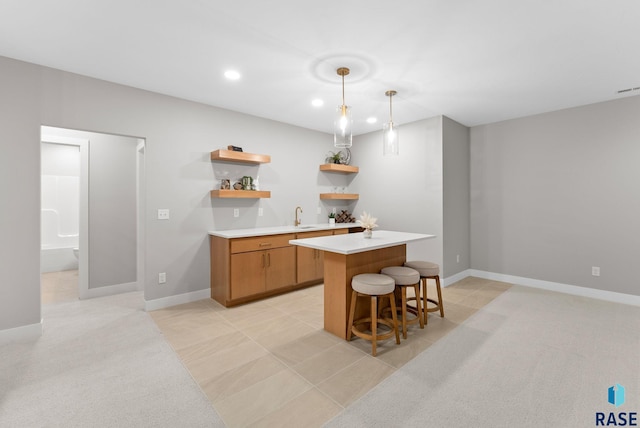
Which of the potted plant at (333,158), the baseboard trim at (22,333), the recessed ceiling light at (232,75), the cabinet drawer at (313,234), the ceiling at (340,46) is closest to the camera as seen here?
the ceiling at (340,46)

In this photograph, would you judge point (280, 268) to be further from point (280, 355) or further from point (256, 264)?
point (280, 355)

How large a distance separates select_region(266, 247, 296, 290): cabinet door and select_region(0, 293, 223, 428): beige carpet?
143cm

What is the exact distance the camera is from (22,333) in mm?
2725

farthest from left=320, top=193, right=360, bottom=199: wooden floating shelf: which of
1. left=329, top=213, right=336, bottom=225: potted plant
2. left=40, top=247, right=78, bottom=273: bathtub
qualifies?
left=40, top=247, right=78, bottom=273: bathtub

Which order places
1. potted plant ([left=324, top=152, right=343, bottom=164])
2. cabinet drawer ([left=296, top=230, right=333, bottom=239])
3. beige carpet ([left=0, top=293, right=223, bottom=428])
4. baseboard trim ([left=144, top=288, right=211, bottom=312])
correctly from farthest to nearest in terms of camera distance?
potted plant ([left=324, top=152, right=343, bottom=164]) < cabinet drawer ([left=296, top=230, right=333, bottom=239]) < baseboard trim ([left=144, top=288, right=211, bottom=312]) < beige carpet ([left=0, top=293, right=223, bottom=428])

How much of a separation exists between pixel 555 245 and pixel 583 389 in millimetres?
2943

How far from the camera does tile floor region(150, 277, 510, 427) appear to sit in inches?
71.7

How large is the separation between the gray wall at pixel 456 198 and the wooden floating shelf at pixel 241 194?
8.94 ft

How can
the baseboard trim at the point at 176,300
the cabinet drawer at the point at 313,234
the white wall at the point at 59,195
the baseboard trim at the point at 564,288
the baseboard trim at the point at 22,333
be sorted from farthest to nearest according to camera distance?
the white wall at the point at 59,195 → the cabinet drawer at the point at 313,234 → the baseboard trim at the point at 564,288 → the baseboard trim at the point at 176,300 → the baseboard trim at the point at 22,333

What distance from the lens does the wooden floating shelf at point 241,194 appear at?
3.84 metres

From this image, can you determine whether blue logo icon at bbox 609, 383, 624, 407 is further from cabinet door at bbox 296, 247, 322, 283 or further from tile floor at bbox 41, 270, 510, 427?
cabinet door at bbox 296, 247, 322, 283

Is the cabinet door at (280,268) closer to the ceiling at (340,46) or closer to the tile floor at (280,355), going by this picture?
the tile floor at (280,355)

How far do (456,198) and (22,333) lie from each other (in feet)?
18.5

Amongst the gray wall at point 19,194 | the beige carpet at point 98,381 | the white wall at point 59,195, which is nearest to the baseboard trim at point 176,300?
the beige carpet at point 98,381
